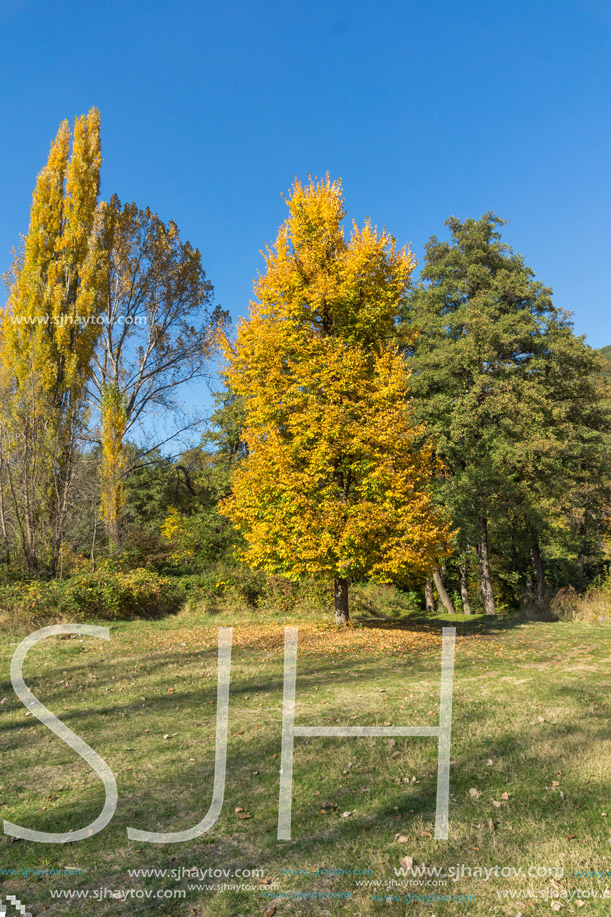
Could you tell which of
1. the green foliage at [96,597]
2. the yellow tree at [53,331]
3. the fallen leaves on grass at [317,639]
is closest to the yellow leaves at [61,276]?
the yellow tree at [53,331]

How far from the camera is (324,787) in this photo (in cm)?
450

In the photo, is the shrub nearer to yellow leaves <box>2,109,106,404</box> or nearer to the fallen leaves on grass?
the fallen leaves on grass

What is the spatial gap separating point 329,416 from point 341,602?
476cm

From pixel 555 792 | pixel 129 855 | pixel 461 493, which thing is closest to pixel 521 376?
pixel 461 493

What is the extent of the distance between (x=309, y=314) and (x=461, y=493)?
899cm

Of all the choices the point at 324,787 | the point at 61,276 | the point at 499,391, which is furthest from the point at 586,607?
the point at 61,276

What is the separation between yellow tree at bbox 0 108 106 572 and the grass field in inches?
395

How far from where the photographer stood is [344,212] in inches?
502

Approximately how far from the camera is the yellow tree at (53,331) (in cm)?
1791

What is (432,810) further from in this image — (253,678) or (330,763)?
(253,678)

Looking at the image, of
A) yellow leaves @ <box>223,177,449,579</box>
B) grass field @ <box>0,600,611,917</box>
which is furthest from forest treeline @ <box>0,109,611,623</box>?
grass field @ <box>0,600,611,917</box>

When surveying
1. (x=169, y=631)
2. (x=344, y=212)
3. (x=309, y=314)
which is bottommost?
(x=169, y=631)

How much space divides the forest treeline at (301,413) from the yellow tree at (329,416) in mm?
54

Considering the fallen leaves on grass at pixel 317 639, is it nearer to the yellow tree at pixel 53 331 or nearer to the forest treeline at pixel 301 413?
the forest treeline at pixel 301 413
